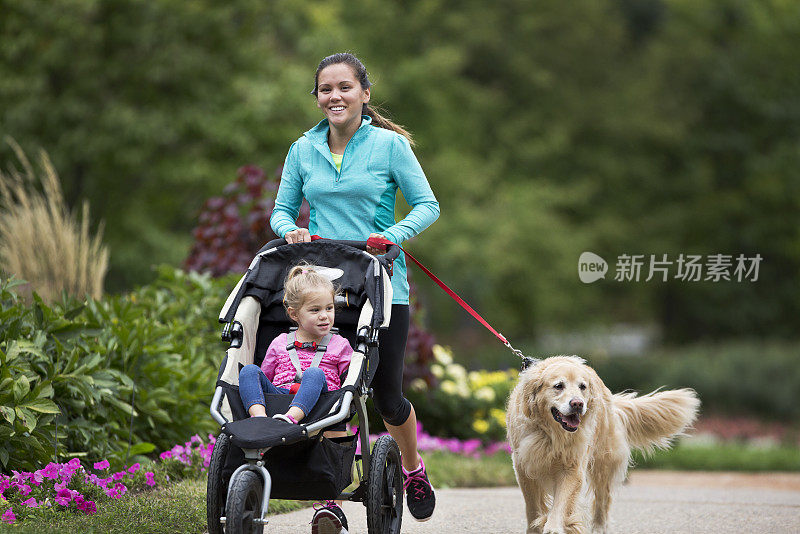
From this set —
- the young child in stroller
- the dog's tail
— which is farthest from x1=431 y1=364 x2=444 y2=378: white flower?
the young child in stroller

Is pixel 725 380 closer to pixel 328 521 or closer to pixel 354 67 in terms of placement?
pixel 328 521

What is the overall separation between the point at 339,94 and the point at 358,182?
1.35ft

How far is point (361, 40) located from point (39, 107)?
742 centimetres

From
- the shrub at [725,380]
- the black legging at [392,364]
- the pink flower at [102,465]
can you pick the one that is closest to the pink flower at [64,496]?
the pink flower at [102,465]

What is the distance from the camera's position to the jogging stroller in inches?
145

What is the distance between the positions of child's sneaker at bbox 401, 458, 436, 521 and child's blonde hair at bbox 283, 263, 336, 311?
1.23 m

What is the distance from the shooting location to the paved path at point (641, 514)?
554 centimetres

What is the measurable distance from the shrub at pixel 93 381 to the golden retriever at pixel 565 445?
7.51ft

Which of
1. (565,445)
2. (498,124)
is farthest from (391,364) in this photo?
(498,124)

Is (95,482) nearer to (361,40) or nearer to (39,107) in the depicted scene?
(39,107)

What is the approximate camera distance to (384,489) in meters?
4.30

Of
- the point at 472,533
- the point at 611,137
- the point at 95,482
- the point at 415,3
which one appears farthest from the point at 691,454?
the point at 611,137

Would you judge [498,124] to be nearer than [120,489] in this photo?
No

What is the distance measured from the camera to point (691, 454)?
12.6 m
